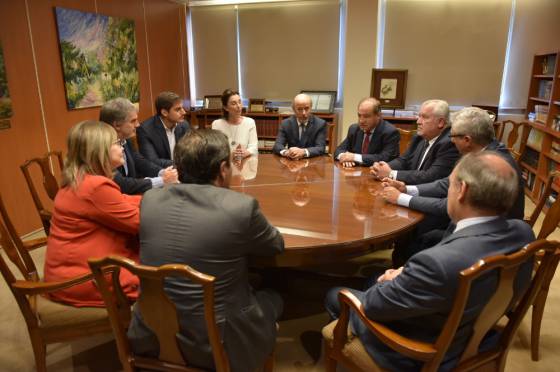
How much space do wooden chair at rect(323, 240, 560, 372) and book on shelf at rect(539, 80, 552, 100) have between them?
375 cm

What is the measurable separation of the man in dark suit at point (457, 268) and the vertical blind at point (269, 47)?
14.7 ft

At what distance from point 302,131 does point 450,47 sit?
2.75 m

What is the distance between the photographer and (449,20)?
4887 millimetres

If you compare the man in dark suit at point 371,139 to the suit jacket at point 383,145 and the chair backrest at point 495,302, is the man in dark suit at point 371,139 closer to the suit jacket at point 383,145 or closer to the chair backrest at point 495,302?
the suit jacket at point 383,145

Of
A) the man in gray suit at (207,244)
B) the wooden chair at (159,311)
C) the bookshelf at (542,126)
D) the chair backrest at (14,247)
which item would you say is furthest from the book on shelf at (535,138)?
the chair backrest at (14,247)

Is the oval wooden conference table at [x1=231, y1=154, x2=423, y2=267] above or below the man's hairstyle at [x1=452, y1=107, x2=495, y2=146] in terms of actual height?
below

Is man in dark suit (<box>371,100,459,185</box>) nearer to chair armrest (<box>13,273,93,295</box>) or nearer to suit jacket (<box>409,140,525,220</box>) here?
suit jacket (<box>409,140,525,220</box>)

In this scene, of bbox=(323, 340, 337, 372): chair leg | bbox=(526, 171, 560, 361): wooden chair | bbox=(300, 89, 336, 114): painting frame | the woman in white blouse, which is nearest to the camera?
bbox=(323, 340, 337, 372): chair leg

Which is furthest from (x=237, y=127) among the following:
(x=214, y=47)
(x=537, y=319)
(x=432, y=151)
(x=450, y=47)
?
(x=450, y=47)

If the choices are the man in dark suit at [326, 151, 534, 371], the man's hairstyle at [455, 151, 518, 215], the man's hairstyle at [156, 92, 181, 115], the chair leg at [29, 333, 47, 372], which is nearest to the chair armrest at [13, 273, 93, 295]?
the chair leg at [29, 333, 47, 372]

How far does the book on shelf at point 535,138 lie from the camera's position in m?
4.41

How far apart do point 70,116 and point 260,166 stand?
2184 mm

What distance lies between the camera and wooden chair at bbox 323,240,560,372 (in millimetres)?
1034

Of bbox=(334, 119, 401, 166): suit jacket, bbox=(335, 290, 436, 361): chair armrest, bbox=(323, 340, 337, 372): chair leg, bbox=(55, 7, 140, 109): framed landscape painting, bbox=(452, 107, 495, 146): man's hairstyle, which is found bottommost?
bbox=(323, 340, 337, 372): chair leg
